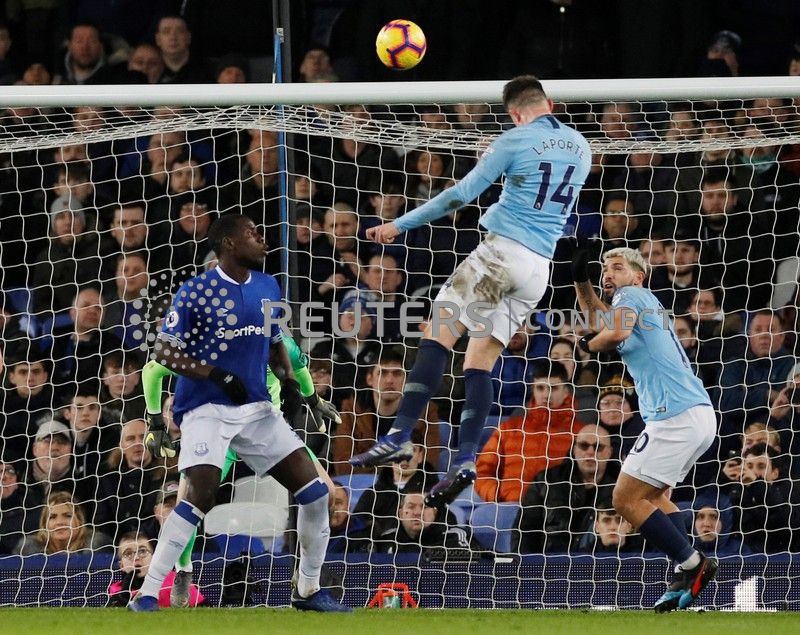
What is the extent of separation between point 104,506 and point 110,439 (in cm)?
46

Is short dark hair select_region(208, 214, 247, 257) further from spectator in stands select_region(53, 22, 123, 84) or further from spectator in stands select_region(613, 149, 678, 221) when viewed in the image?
spectator in stands select_region(53, 22, 123, 84)

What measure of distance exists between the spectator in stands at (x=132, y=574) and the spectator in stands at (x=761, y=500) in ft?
11.8

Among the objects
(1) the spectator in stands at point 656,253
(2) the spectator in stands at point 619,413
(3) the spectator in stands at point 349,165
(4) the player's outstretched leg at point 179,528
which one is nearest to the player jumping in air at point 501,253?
(4) the player's outstretched leg at point 179,528

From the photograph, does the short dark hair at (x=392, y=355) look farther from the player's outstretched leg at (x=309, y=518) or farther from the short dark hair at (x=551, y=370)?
the player's outstretched leg at (x=309, y=518)

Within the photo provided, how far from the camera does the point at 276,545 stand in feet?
30.1

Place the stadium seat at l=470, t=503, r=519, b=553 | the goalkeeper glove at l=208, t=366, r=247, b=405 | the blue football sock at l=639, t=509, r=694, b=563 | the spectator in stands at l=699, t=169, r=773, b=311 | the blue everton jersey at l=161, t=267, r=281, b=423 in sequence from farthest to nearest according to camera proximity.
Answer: the spectator in stands at l=699, t=169, r=773, b=311
the stadium seat at l=470, t=503, r=519, b=553
the blue football sock at l=639, t=509, r=694, b=563
the blue everton jersey at l=161, t=267, r=281, b=423
the goalkeeper glove at l=208, t=366, r=247, b=405

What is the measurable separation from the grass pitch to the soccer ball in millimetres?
3148

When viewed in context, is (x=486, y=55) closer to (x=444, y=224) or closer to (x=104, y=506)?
(x=444, y=224)

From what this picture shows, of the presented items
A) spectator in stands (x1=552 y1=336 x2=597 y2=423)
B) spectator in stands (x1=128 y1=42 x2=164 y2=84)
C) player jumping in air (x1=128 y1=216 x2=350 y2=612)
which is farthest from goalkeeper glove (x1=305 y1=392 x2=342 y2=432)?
spectator in stands (x1=128 y1=42 x2=164 y2=84)

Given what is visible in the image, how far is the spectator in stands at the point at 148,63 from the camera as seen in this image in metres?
10.7

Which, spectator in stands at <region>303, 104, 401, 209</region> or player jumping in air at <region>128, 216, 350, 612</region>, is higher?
spectator in stands at <region>303, 104, 401, 209</region>

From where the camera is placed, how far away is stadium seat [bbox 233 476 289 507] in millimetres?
9086

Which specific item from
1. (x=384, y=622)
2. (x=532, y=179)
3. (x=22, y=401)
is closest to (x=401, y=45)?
(x=532, y=179)

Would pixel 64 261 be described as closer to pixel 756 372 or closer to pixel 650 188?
pixel 650 188
